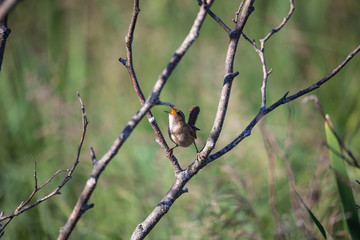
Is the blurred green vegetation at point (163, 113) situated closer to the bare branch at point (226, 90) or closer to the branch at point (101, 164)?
the bare branch at point (226, 90)

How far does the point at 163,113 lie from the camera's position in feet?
14.4

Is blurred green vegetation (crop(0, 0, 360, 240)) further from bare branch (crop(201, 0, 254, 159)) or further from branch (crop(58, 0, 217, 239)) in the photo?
branch (crop(58, 0, 217, 239))

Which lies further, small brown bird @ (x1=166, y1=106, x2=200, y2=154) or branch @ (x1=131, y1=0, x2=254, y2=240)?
small brown bird @ (x1=166, y1=106, x2=200, y2=154)

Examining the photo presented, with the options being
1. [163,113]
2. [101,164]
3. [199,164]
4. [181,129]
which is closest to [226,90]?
[199,164]

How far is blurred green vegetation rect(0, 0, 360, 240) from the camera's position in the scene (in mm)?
2887

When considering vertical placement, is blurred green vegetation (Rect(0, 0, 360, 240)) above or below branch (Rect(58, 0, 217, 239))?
above

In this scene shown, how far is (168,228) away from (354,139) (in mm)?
2122

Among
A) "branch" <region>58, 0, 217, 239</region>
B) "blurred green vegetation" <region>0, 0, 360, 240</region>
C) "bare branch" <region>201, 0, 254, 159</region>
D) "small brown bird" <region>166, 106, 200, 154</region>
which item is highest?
"blurred green vegetation" <region>0, 0, 360, 240</region>

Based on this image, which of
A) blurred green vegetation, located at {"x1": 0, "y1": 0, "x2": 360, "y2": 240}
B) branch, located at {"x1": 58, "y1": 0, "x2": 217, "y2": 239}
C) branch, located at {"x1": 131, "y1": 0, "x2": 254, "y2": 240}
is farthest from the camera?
blurred green vegetation, located at {"x1": 0, "y1": 0, "x2": 360, "y2": 240}

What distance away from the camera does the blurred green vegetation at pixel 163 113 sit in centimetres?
289

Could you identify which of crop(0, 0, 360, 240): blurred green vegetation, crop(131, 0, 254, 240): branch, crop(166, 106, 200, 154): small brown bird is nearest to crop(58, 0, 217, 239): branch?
crop(131, 0, 254, 240): branch

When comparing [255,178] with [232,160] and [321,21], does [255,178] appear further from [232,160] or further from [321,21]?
[321,21]

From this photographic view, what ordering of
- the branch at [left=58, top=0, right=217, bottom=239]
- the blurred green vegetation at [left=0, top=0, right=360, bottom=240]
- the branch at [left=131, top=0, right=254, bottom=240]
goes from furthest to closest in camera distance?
the blurred green vegetation at [left=0, top=0, right=360, bottom=240], the branch at [left=131, top=0, right=254, bottom=240], the branch at [left=58, top=0, right=217, bottom=239]

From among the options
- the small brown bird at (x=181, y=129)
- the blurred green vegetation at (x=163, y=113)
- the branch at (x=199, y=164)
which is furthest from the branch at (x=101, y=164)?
the blurred green vegetation at (x=163, y=113)
